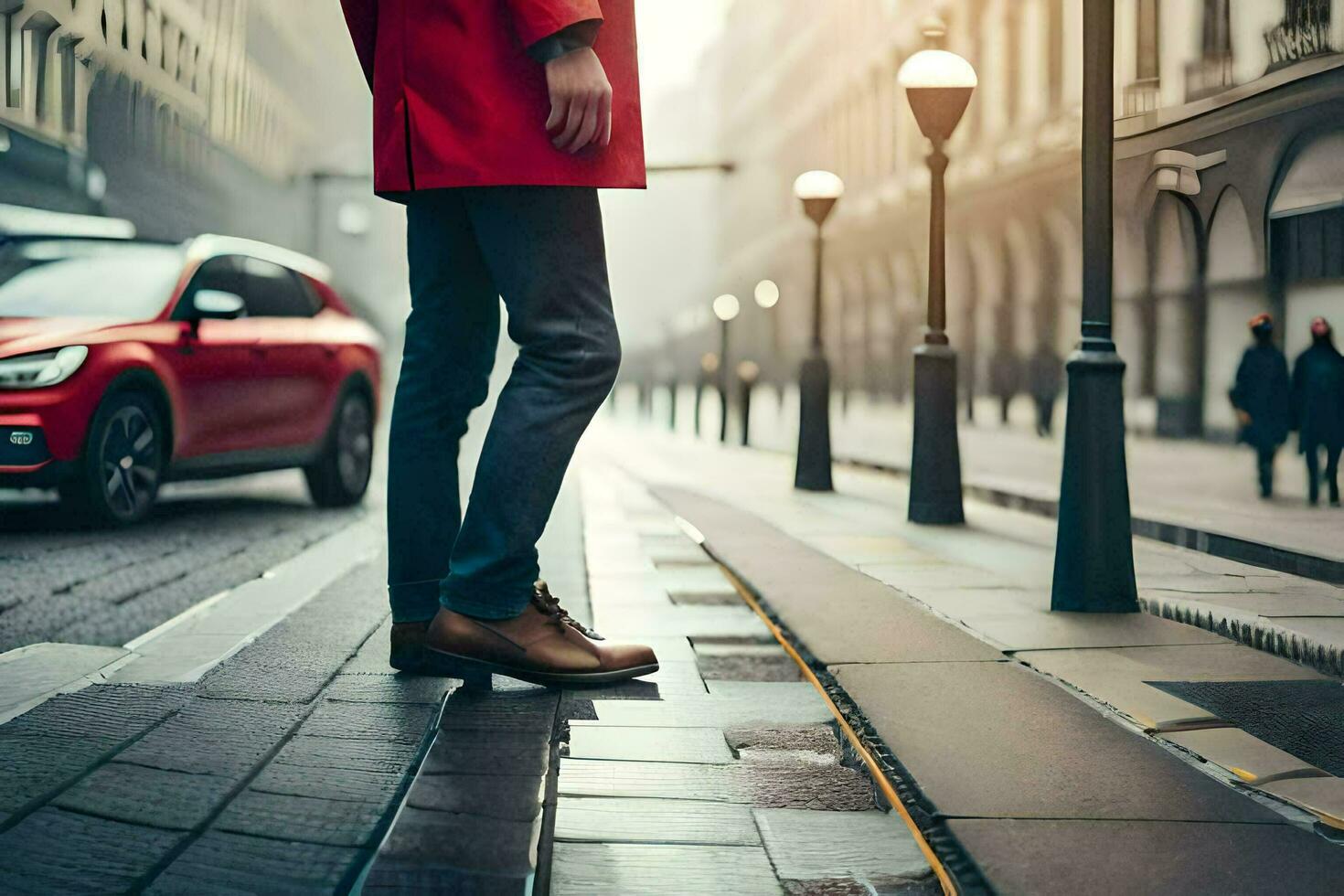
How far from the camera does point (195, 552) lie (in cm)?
608

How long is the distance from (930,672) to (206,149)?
27604 mm

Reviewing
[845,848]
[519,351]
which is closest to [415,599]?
[519,351]

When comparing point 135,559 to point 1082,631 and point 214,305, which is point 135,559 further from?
point 1082,631

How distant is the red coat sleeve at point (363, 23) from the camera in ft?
10.6

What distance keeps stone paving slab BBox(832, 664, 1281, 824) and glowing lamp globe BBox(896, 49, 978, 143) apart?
5168mm

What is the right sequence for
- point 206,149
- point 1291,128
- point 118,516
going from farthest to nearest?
point 206,149, point 118,516, point 1291,128

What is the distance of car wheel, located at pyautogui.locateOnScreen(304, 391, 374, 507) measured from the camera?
8484 mm

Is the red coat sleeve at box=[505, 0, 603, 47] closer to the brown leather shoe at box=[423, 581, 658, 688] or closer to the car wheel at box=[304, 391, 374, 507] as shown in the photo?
the brown leather shoe at box=[423, 581, 658, 688]

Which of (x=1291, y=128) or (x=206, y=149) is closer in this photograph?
(x=1291, y=128)

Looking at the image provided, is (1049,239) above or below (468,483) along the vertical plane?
above

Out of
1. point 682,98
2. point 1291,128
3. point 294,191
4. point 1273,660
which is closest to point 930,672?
point 1273,660

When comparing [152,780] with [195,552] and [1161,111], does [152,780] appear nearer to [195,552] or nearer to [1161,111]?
[195,552]

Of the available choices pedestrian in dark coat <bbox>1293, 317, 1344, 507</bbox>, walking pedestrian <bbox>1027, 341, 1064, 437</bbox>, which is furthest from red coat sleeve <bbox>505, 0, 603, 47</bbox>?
walking pedestrian <bbox>1027, 341, 1064, 437</bbox>

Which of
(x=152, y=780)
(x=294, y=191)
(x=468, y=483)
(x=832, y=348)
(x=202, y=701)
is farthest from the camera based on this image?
(x=832, y=348)
